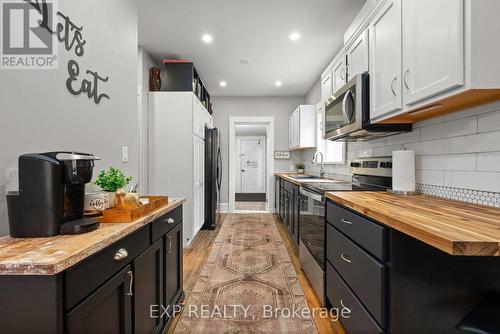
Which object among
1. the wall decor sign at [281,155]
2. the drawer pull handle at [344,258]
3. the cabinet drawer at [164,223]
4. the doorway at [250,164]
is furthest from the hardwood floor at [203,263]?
the doorway at [250,164]

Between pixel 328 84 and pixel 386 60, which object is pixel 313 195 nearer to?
pixel 386 60

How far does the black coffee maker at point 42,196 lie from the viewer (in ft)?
2.86

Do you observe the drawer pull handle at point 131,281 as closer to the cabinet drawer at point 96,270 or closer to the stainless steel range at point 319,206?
the cabinet drawer at point 96,270

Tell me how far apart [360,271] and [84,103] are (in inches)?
70.4

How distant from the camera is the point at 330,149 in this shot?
3.83m

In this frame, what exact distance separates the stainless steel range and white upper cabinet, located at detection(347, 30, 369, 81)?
0.76 metres

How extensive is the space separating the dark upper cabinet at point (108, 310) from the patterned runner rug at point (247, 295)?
0.78 m

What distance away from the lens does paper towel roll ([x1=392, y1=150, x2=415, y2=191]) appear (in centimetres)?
169

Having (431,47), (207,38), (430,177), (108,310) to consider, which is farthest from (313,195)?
(207,38)

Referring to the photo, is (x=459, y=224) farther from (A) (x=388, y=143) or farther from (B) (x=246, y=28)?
(B) (x=246, y=28)

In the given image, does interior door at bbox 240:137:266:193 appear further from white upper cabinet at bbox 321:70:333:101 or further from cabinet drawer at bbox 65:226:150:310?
cabinet drawer at bbox 65:226:150:310

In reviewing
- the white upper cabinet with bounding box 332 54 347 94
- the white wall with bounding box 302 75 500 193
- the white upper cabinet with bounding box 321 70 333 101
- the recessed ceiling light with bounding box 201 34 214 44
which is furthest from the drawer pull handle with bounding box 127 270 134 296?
the recessed ceiling light with bounding box 201 34 214 44

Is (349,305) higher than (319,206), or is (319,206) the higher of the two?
(319,206)

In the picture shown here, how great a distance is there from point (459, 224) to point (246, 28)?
2.72 meters
